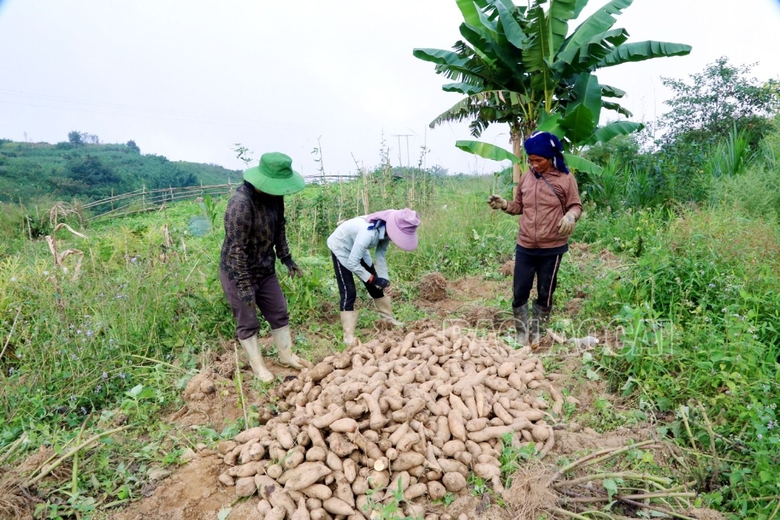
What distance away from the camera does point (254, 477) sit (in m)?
2.34

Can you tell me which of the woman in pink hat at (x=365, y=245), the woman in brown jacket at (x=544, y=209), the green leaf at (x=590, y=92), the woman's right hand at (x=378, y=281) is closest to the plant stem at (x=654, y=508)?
the woman in brown jacket at (x=544, y=209)

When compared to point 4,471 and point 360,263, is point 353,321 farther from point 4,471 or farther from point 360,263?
point 4,471

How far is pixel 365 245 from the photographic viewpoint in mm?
3725

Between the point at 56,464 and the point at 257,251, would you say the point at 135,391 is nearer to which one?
the point at 56,464

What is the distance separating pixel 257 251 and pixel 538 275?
7.27ft

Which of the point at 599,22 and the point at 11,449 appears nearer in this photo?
the point at 11,449

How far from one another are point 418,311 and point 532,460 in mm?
2548

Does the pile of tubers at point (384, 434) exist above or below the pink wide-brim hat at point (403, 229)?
below

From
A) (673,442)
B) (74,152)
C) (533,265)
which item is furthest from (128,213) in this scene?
(673,442)

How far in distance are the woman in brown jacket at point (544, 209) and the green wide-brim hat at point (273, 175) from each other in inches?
60.1

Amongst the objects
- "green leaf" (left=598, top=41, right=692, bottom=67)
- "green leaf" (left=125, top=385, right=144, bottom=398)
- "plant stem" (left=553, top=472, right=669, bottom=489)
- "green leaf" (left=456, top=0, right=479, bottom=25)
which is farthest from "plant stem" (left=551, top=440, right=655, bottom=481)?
"green leaf" (left=456, top=0, right=479, bottom=25)

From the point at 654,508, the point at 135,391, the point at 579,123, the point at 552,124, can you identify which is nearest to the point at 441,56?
the point at 552,124

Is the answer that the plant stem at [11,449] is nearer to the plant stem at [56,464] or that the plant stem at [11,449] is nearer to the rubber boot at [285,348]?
the plant stem at [56,464]

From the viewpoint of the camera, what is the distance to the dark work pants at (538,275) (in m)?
3.64
